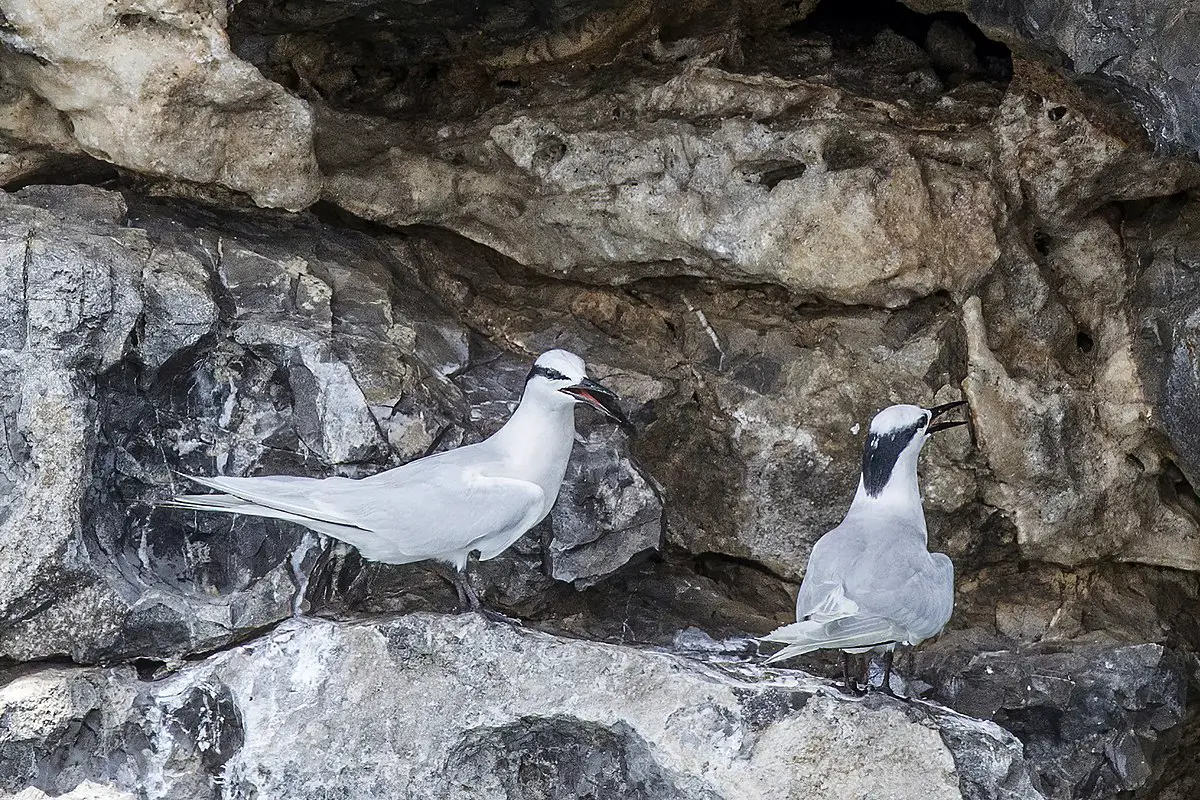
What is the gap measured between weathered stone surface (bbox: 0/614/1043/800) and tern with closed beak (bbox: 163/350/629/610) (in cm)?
27

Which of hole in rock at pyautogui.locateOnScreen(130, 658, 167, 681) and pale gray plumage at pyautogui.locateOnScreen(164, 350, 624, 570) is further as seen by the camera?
hole in rock at pyautogui.locateOnScreen(130, 658, 167, 681)

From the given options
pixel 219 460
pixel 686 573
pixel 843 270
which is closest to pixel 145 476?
pixel 219 460

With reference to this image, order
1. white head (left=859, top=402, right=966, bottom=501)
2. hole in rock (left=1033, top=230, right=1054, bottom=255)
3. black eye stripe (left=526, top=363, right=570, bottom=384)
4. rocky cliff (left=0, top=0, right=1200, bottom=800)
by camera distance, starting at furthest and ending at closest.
→ hole in rock (left=1033, top=230, right=1054, bottom=255) → white head (left=859, top=402, right=966, bottom=501) → black eye stripe (left=526, top=363, right=570, bottom=384) → rocky cliff (left=0, top=0, right=1200, bottom=800)

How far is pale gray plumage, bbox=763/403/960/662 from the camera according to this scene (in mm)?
4004

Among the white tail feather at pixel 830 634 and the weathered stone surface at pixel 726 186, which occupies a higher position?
the weathered stone surface at pixel 726 186

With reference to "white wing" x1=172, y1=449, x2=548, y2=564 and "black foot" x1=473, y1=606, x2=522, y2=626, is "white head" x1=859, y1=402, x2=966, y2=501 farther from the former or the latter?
"black foot" x1=473, y1=606, x2=522, y2=626

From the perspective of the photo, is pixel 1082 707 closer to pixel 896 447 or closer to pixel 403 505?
pixel 896 447

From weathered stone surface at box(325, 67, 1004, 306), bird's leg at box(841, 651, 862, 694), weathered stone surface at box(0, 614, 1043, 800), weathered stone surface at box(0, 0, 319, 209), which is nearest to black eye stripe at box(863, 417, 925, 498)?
bird's leg at box(841, 651, 862, 694)

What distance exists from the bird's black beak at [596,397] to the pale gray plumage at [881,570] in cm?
80

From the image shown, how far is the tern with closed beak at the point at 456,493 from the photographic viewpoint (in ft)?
13.2

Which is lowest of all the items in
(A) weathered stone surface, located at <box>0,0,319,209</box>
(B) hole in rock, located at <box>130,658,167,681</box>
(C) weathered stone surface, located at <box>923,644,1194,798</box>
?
(C) weathered stone surface, located at <box>923,644,1194,798</box>

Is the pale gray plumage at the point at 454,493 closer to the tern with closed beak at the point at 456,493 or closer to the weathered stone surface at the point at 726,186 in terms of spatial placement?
the tern with closed beak at the point at 456,493

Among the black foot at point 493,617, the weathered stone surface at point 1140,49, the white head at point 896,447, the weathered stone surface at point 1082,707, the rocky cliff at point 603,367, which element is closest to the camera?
the rocky cliff at point 603,367

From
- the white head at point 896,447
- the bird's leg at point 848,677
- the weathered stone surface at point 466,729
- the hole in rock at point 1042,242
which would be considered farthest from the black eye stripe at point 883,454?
the hole in rock at point 1042,242
